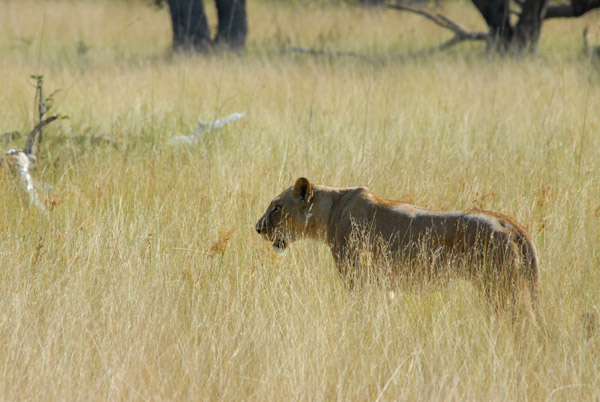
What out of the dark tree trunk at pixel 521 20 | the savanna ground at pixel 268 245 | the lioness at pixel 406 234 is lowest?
the savanna ground at pixel 268 245

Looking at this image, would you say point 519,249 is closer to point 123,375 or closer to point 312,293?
point 312,293

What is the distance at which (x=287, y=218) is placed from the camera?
4.14m

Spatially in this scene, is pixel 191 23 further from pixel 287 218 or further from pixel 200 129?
pixel 287 218

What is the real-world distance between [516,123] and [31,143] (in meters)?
4.14

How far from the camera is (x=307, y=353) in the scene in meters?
3.06

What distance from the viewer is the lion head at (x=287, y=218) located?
412 centimetres

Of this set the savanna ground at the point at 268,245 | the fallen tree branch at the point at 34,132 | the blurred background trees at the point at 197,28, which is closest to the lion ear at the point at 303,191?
the savanna ground at the point at 268,245

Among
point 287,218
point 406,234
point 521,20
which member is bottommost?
point 287,218

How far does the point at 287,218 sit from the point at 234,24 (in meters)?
9.75

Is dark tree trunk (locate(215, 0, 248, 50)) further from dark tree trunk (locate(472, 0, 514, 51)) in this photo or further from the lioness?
the lioness

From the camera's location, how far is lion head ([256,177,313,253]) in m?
4.12

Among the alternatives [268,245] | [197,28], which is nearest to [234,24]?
[197,28]

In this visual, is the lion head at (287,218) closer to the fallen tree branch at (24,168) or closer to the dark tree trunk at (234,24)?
the fallen tree branch at (24,168)

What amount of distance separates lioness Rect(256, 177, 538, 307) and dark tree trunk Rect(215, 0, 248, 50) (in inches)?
347
